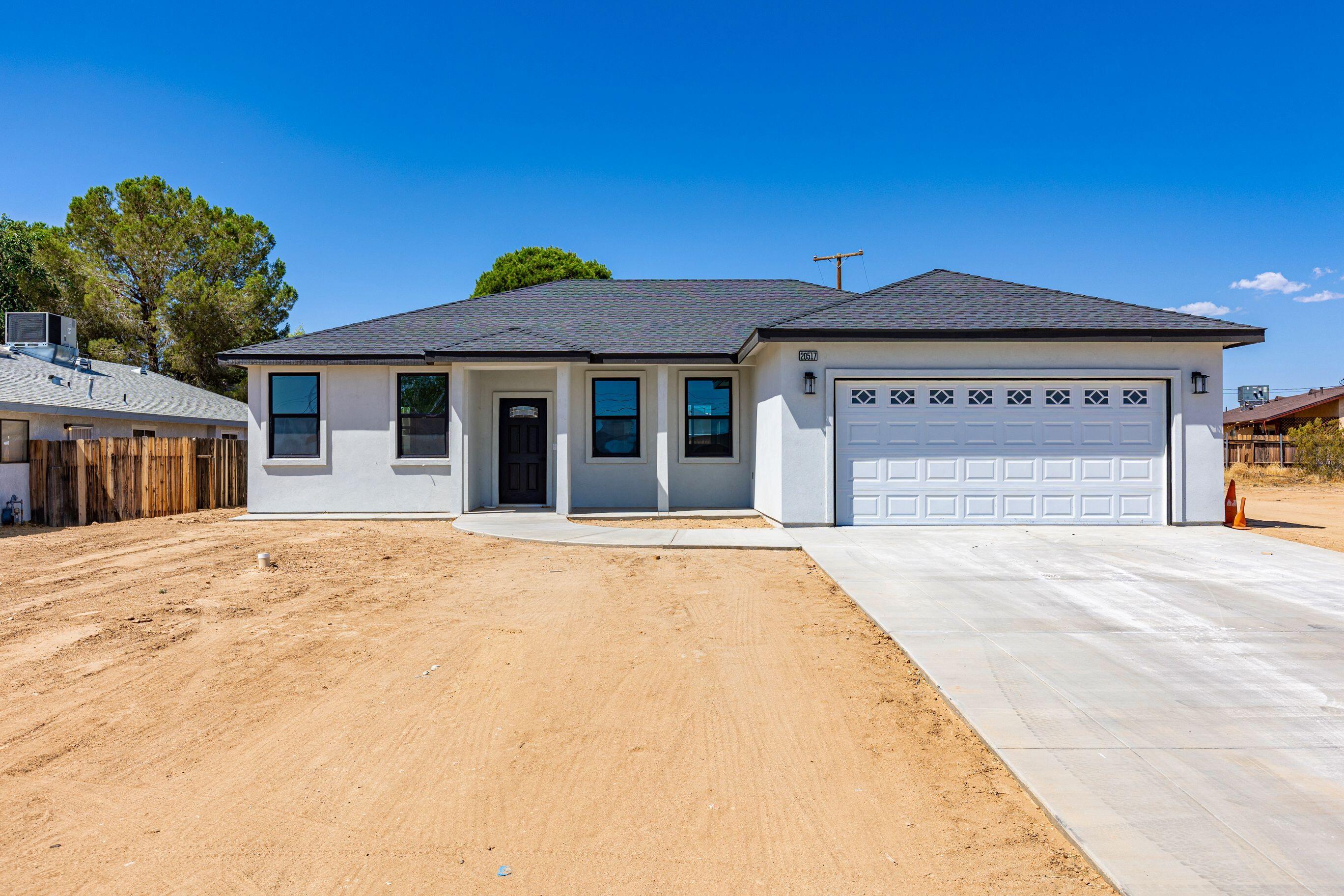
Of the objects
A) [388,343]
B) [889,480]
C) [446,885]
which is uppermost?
[388,343]

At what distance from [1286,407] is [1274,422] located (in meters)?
1.05

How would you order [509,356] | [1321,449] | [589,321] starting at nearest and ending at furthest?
[509,356], [589,321], [1321,449]

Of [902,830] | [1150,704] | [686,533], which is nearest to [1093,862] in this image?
[902,830]

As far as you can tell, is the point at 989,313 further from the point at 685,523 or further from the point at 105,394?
the point at 105,394

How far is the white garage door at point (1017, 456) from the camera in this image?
11.4m

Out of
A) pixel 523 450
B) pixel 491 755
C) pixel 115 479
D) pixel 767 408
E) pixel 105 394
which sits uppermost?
pixel 105 394

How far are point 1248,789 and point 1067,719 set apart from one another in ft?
2.73

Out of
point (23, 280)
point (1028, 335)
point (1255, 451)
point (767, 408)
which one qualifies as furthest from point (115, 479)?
point (1255, 451)

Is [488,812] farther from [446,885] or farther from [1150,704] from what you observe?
[1150,704]

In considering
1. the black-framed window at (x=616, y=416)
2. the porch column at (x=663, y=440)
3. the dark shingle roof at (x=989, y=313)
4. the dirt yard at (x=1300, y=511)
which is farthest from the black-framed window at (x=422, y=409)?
the dirt yard at (x=1300, y=511)

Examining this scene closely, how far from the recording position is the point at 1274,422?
38344 mm

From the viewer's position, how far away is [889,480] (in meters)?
11.5

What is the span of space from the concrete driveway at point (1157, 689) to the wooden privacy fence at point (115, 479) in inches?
564

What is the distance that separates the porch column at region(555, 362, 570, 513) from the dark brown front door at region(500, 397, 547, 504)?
5.12ft
